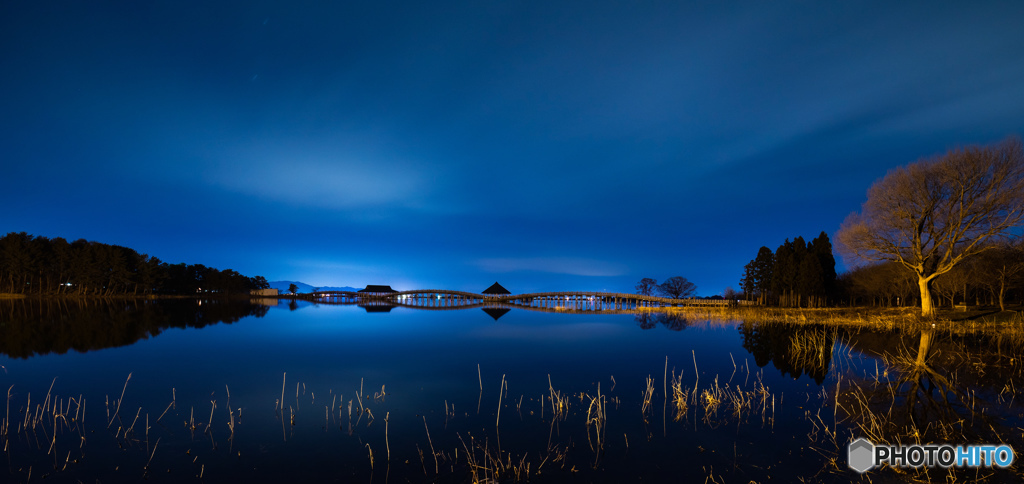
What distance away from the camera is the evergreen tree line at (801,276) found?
4681 cm

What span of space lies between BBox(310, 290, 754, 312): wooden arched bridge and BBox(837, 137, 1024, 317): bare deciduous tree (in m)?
32.6

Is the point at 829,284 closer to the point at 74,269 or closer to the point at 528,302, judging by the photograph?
the point at 528,302

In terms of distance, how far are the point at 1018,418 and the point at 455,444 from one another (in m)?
11.3

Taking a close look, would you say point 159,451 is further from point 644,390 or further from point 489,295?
point 489,295

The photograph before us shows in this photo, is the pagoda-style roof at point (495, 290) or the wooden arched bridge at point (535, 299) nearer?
the wooden arched bridge at point (535, 299)

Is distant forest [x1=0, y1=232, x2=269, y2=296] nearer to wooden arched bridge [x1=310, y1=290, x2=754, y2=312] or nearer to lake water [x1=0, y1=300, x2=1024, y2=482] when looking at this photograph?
wooden arched bridge [x1=310, y1=290, x2=754, y2=312]

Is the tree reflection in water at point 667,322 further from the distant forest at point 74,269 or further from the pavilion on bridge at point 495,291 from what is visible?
the distant forest at point 74,269

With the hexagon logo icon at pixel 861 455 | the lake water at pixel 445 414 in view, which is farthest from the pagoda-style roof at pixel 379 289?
the hexagon logo icon at pixel 861 455

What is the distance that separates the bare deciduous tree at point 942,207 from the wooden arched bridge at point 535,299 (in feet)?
107

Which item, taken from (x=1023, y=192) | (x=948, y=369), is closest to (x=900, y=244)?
(x=1023, y=192)

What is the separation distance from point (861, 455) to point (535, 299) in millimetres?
89178

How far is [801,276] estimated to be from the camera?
1870 inches

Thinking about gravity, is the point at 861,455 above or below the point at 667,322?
above

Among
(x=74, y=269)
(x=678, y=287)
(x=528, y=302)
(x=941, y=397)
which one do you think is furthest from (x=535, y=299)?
(x=941, y=397)
